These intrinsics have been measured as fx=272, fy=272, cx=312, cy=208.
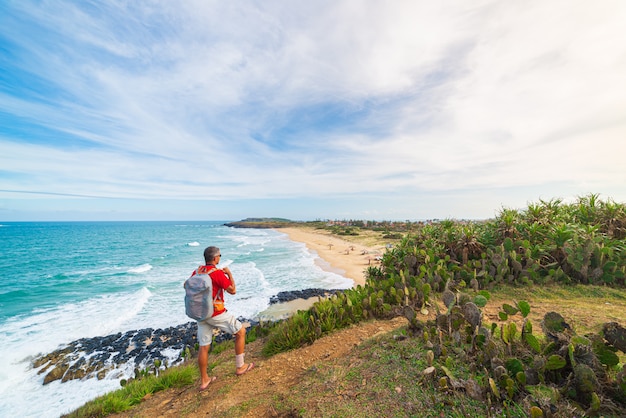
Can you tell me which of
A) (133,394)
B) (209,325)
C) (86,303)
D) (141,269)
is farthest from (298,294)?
(141,269)

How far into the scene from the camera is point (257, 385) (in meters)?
4.52

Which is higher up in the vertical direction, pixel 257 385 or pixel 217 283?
pixel 217 283

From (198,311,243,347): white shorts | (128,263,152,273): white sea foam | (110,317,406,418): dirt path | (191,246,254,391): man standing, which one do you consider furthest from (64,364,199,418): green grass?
(128,263,152,273): white sea foam

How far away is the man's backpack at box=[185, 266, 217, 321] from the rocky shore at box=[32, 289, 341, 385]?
17.7ft

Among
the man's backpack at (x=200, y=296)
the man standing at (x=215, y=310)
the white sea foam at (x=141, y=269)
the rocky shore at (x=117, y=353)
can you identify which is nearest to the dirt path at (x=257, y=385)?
the man standing at (x=215, y=310)

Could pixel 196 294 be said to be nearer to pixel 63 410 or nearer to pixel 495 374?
pixel 495 374

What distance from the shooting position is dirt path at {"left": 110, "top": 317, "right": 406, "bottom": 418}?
4.00 meters

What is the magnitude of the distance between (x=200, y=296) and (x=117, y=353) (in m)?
9.44

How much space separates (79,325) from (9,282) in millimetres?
16444

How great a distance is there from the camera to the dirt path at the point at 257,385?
4.00 m

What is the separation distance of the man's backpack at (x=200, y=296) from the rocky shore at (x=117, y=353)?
17.7 feet

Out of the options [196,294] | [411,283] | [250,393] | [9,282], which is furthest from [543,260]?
[9,282]

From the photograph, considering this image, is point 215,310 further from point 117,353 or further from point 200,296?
point 117,353

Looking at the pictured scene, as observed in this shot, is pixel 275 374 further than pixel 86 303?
No
